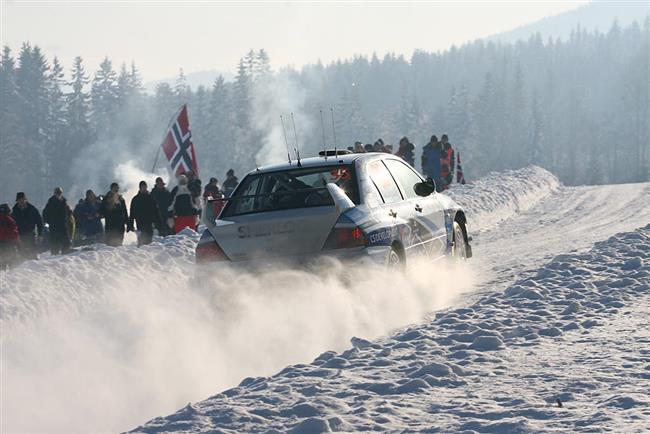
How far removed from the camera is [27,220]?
1828 cm

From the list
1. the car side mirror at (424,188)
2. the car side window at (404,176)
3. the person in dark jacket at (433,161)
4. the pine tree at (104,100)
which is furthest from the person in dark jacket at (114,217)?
the pine tree at (104,100)

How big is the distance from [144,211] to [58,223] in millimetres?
1926

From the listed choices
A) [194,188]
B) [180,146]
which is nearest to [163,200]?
[194,188]

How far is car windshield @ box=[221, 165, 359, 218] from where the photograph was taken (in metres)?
9.21

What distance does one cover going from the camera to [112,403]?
7629 mm

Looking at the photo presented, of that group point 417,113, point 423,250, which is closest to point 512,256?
point 423,250

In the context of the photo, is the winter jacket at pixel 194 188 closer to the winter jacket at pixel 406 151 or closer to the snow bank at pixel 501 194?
the snow bank at pixel 501 194

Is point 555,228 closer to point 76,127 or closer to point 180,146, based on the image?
point 180,146

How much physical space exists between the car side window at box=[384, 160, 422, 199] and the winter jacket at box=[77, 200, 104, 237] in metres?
12.6

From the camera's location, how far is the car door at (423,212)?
10474 millimetres

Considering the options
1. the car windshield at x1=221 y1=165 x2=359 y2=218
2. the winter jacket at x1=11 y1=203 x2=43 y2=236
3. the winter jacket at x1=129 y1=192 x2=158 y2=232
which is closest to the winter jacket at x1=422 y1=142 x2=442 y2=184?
the winter jacket at x1=129 y1=192 x2=158 y2=232

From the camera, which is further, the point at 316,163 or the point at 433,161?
the point at 433,161

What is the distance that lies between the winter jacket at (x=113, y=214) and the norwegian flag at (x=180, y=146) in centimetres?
421

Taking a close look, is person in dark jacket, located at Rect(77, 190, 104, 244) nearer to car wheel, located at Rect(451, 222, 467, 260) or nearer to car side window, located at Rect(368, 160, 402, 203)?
car wheel, located at Rect(451, 222, 467, 260)
